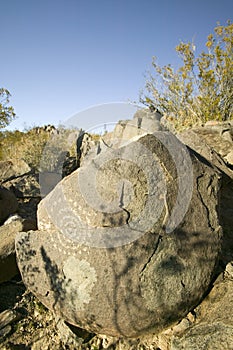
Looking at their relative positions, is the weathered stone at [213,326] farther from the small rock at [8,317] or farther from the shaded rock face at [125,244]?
the small rock at [8,317]

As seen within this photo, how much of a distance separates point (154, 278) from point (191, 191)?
2.93ft

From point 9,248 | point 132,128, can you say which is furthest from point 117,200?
point 132,128

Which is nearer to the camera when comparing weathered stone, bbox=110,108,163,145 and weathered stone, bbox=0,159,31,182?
weathered stone, bbox=110,108,163,145

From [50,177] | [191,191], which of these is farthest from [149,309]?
[50,177]

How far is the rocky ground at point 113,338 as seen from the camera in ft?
7.34

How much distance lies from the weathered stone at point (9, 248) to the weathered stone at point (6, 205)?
1107mm

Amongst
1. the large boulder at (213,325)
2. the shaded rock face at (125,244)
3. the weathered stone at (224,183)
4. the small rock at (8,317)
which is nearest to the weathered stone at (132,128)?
the weathered stone at (224,183)

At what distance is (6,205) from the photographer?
4.61m

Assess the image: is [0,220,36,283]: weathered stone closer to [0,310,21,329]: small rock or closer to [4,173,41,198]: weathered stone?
[0,310,21,329]: small rock

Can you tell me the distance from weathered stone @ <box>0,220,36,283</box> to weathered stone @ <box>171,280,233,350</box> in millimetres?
2060

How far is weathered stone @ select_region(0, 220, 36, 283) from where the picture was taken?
10.7ft

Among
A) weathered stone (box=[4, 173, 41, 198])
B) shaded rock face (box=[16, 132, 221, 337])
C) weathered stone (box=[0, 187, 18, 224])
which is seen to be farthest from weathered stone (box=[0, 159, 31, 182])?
shaded rock face (box=[16, 132, 221, 337])

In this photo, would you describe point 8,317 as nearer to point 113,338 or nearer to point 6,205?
point 113,338

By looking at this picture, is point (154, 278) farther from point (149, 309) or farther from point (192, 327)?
point (192, 327)
